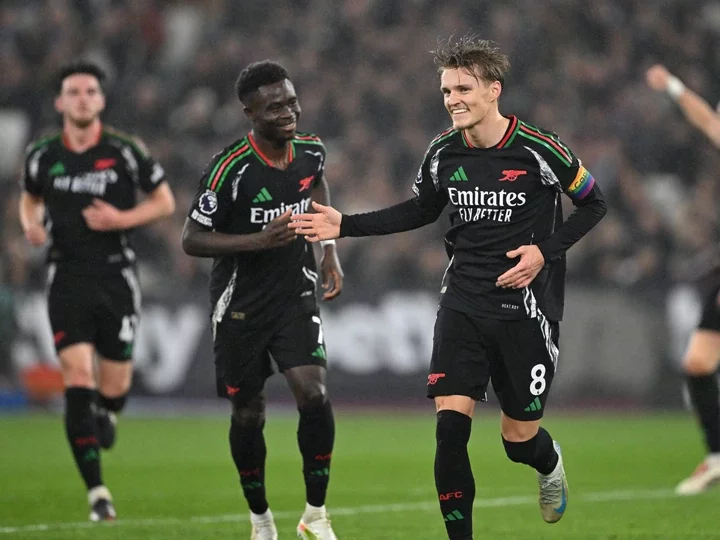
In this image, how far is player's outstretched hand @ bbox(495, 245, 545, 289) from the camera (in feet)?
19.6

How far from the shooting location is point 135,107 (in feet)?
65.0

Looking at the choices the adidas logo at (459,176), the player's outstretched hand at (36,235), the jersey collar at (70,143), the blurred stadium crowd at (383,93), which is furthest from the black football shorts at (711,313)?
the blurred stadium crowd at (383,93)

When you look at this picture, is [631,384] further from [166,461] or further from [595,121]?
[166,461]

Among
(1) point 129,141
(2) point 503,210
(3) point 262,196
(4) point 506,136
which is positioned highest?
(1) point 129,141

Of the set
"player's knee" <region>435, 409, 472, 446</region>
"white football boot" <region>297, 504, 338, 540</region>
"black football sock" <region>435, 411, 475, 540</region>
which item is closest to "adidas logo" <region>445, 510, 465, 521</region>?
"black football sock" <region>435, 411, 475, 540</region>

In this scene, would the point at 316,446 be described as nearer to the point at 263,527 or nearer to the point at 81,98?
the point at 263,527

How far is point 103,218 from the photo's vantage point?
866 cm

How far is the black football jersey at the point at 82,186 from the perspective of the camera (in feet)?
28.9

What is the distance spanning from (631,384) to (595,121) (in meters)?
5.29

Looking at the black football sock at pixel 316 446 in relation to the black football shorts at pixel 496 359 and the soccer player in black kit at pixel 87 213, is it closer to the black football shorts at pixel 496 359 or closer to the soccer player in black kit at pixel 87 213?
the black football shorts at pixel 496 359

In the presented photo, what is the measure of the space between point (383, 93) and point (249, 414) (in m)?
14.0

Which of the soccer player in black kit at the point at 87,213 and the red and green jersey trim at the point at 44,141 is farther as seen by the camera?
the red and green jersey trim at the point at 44,141

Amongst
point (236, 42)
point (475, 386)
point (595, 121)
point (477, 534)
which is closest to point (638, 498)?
point (477, 534)

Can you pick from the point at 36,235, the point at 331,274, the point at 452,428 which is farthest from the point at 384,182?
the point at 452,428
